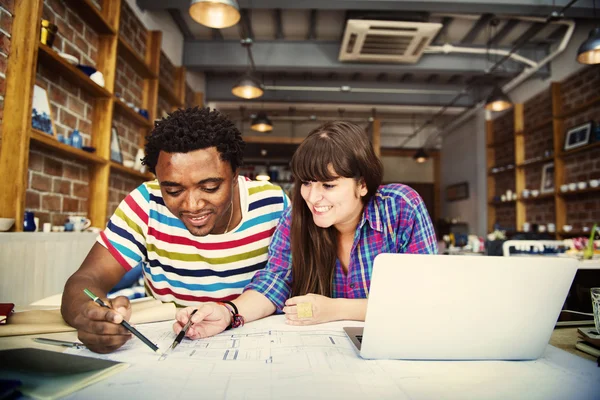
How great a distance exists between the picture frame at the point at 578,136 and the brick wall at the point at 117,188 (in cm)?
542

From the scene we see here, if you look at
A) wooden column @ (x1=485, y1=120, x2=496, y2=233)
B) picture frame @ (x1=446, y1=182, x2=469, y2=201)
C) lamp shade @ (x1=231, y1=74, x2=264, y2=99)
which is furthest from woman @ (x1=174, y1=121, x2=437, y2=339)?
picture frame @ (x1=446, y1=182, x2=469, y2=201)

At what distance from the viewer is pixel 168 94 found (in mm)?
5035

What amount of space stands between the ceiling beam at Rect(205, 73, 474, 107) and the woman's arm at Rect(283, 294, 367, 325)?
6.11 meters

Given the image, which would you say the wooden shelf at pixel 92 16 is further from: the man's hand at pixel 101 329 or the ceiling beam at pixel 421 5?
the man's hand at pixel 101 329

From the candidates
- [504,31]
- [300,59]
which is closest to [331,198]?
[300,59]

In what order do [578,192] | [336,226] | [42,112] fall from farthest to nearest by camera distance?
[578,192]
[42,112]
[336,226]

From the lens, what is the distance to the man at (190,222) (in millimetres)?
1286

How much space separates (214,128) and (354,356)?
2.90ft

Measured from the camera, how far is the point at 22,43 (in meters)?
2.16

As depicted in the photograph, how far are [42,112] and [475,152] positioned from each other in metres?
7.69

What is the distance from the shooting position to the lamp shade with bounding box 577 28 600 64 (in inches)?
138

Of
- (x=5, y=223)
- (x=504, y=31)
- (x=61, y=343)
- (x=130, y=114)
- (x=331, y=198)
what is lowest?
(x=61, y=343)

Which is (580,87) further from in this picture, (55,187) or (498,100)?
(55,187)

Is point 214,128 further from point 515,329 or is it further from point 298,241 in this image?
point 515,329
